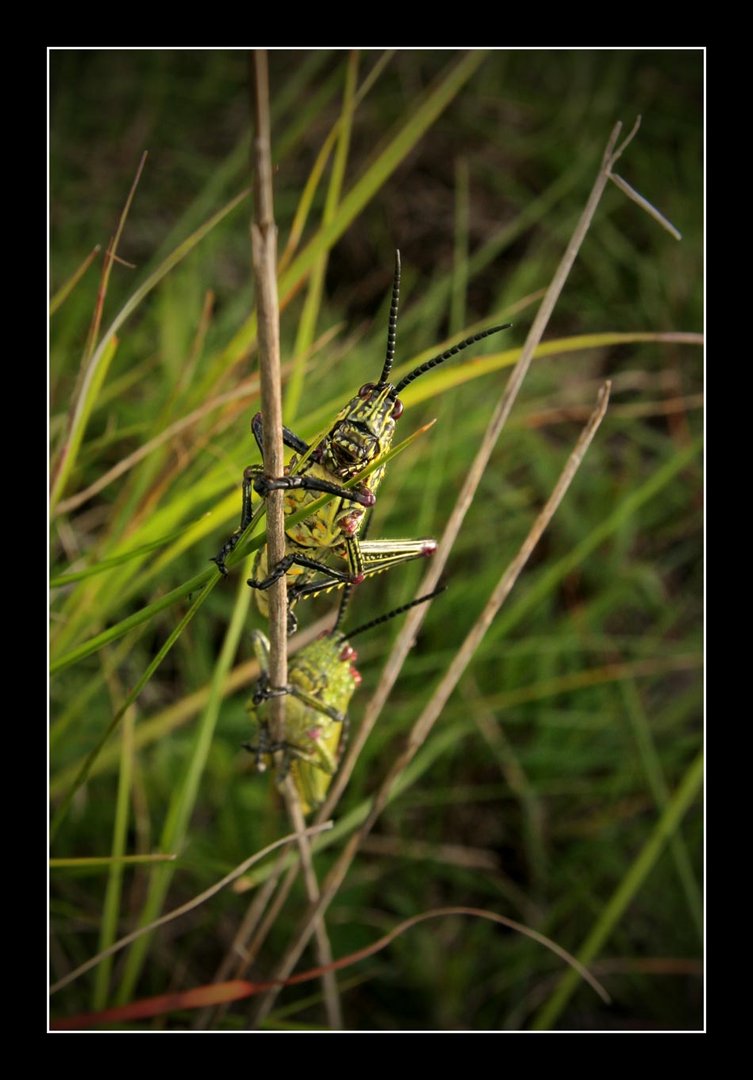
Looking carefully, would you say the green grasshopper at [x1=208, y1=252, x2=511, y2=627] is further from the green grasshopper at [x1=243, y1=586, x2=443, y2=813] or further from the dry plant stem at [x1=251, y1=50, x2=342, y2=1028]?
the green grasshopper at [x1=243, y1=586, x2=443, y2=813]

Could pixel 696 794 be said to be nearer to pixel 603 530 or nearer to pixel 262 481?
pixel 603 530

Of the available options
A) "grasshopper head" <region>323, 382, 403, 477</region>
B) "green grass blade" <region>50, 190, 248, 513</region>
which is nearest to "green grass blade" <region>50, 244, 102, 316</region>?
"green grass blade" <region>50, 190, 248, 513</region>

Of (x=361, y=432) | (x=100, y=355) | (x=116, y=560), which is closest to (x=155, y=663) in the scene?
(x=116, y=560)

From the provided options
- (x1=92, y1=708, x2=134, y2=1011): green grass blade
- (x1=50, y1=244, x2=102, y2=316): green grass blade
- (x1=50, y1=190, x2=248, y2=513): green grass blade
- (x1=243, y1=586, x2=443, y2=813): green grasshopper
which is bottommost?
(x1=92, y1=708, x2=134, y2=1011): green grass blade

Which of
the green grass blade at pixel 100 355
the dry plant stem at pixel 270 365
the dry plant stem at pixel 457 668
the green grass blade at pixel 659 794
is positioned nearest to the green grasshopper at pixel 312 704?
the dry plant stem at pixel 270 365

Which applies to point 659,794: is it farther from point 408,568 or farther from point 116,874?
point 116,874

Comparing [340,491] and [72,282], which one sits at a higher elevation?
[72,282]

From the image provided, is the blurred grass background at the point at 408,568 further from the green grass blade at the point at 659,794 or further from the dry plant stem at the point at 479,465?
the dry plant stem at the point at 479,465
